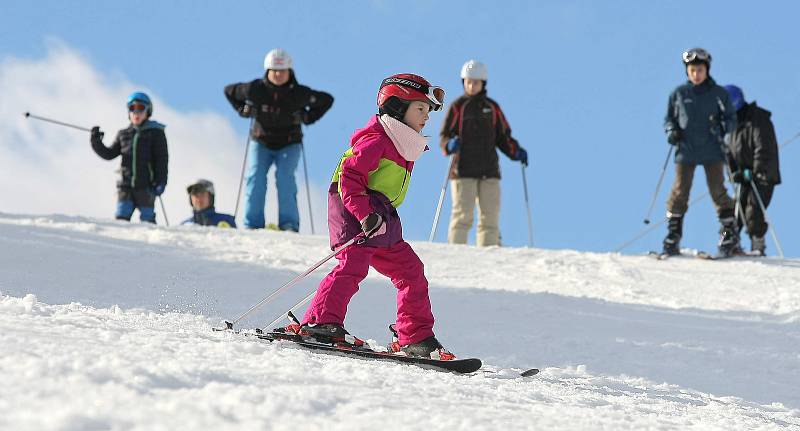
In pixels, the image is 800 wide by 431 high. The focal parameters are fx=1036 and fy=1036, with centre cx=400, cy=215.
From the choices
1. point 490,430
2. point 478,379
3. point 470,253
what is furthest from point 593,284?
point 490,430

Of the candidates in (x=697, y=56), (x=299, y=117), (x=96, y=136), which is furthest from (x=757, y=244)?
(x=96, y=136)

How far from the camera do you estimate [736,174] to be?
474 inches

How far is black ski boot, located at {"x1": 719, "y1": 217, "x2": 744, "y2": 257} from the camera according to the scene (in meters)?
11.3

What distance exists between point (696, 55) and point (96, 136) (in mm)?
6795

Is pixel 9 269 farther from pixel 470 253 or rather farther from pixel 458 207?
pixel 458 207

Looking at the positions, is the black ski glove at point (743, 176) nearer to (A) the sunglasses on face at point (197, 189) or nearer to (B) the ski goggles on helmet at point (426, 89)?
(A) the sunglasses on face at point (197, 189)

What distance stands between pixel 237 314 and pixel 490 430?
396 cm

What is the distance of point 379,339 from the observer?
643 cm

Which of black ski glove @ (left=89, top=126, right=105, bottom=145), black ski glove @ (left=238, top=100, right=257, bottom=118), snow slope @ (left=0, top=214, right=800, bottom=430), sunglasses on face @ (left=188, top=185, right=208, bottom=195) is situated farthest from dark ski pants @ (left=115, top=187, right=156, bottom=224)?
black ski glove @ (left=238, top=100, right=257, bottom=118)

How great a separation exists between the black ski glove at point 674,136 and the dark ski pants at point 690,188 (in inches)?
11.2

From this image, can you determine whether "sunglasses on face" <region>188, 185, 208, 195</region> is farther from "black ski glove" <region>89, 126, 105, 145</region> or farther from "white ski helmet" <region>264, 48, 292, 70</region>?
"white ski helmet" <region>264, 48, 292, 70</region>

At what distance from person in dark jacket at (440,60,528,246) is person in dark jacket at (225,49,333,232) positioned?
1619 millimetres

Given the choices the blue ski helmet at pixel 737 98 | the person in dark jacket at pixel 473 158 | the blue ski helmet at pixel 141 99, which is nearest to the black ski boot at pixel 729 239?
the blue ski helmet at pixel 737 98

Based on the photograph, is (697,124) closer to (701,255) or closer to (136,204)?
(701,255)
